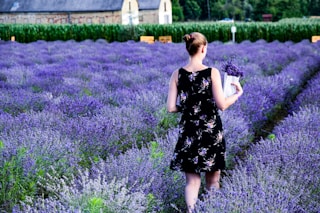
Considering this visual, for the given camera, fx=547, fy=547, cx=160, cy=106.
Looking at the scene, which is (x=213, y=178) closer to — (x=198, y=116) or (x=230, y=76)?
(x=198, y=116)

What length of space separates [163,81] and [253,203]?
5339 millimetres

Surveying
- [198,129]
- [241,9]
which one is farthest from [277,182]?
[241,9]

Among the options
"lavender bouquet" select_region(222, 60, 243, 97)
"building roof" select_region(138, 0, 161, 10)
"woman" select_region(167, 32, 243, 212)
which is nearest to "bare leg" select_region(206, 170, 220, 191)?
"woman" select_region(167, 32, 243, 212)

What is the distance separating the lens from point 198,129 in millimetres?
3330

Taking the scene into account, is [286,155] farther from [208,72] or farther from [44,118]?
[44,118]

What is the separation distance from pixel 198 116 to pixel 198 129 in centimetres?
8

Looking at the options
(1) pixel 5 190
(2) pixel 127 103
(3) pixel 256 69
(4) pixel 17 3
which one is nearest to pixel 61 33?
(4) pixel 17 3

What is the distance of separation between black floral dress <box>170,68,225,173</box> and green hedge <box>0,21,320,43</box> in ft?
86.2

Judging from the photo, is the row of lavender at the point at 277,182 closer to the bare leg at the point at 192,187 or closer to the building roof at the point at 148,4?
the bare leg at the point at 192,187

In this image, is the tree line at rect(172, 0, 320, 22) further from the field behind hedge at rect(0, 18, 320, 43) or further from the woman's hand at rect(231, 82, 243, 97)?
the woman's hand at rect(231, 82, 243, 97)

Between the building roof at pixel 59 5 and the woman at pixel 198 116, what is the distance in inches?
1723

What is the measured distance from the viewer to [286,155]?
375cm

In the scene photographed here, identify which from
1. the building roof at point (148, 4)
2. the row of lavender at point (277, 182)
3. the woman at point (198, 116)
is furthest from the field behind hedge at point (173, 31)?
the woman at point (198, 116)

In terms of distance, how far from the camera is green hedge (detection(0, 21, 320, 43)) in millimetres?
28875
